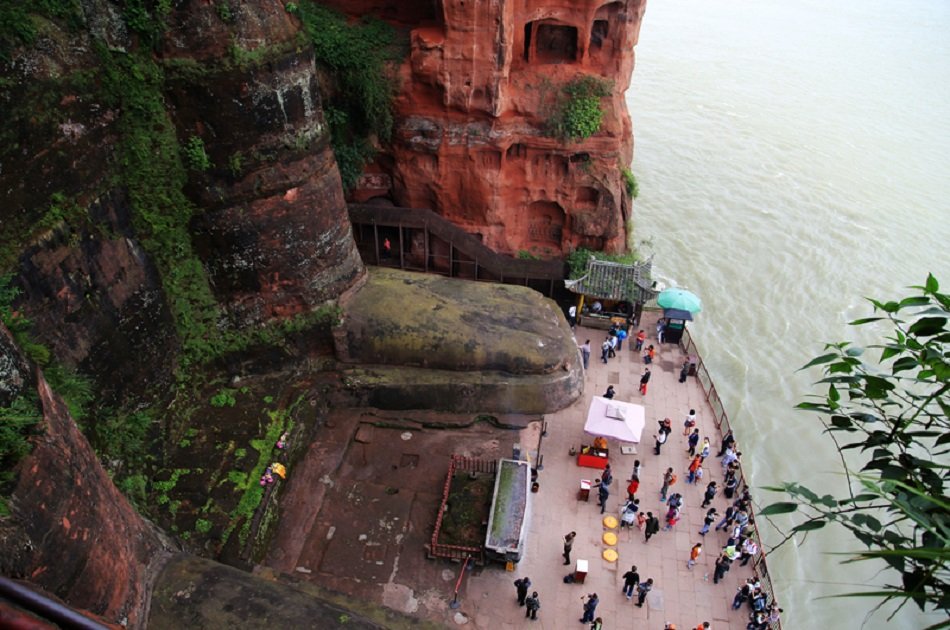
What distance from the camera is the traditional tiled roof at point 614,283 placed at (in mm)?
20438

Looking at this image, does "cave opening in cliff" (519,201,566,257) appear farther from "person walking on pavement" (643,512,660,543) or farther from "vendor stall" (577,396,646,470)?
"person walking on pavement" (643,512,660,543)

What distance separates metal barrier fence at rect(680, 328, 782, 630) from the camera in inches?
568

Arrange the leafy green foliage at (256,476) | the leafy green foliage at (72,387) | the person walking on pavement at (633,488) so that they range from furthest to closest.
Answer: the person walking on pavement at (633,488) → the leafy green foliage at (256,476) → the leafy green foliage at (72,387)

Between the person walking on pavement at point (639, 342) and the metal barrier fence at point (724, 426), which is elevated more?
the person walking on pavement at point (639, 342)

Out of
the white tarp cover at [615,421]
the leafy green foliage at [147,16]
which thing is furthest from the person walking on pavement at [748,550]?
the leafy green foliage at [147,16]

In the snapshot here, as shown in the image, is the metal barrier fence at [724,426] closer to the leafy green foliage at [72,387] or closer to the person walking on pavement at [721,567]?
the person walking on pavement at [721,567]

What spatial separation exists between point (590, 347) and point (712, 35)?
1664 inches

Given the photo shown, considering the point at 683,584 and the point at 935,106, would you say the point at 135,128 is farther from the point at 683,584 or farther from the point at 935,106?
the point at 935,106

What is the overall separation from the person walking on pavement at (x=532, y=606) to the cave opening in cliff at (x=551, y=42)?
1544cm

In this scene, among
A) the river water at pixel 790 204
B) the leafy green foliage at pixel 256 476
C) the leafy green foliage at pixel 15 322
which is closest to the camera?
the leafy green foliage at pixel 15 322

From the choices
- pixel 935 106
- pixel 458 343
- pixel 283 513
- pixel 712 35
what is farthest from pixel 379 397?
pixel 712 35

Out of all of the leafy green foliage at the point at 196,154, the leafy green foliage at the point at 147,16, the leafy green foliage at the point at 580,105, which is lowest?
the leafy green foliage at the point at 580,105

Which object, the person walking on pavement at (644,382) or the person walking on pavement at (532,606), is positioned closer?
the person walking on pavement at (532,606)

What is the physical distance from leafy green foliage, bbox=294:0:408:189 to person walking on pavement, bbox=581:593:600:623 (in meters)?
14.0
